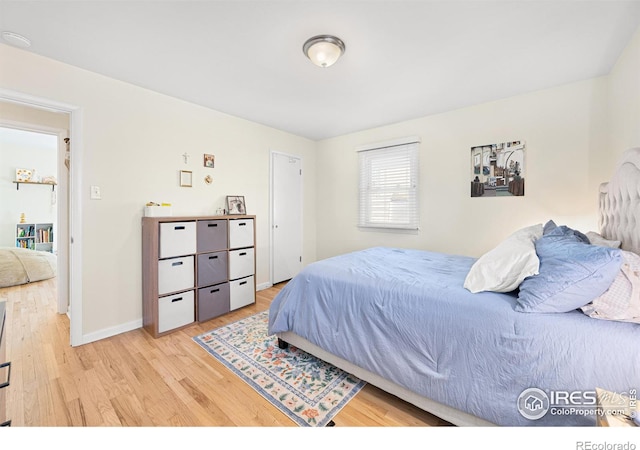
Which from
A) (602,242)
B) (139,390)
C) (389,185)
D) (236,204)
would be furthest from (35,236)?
(602,242)

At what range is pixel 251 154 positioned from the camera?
Result: 367cm

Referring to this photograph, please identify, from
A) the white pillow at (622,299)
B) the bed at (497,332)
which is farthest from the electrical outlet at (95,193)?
the white pillow at (622,299)

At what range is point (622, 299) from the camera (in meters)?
1.09

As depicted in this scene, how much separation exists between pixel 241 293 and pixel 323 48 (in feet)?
8.67

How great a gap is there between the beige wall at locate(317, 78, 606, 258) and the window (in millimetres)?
122

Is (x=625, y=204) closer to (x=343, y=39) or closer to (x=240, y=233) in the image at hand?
(x=343, y=39)

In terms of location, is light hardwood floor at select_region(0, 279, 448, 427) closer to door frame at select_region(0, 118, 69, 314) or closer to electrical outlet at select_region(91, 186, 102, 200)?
door frame at select_region(0, 118, 69, 314)

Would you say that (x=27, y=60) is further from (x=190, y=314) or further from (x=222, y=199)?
(x=190, y=314)

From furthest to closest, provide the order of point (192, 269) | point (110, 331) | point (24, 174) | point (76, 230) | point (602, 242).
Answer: point (24, 174) < point (192, 269) < point (110, 331) < point (76, 230) < point (602, 242)

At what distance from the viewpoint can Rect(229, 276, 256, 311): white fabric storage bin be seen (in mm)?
3055

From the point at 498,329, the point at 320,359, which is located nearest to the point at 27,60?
the point at 320,359

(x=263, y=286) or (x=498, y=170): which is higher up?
(x=498, y=170)

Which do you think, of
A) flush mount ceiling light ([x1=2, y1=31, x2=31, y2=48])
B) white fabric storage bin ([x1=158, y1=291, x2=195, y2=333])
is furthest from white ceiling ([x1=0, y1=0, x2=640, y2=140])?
white fabric storage bin ([x1=158, y1=291, x2=195, y2=333])

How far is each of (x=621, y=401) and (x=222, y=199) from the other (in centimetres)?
351
